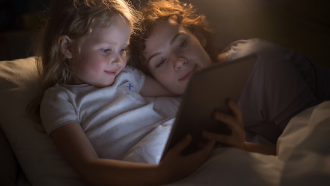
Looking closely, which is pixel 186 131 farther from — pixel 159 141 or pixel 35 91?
pixel 35 91

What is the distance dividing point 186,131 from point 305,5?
0.96 m

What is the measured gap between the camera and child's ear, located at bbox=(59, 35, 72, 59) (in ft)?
2.58

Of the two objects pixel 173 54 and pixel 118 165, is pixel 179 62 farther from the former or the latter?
pixel 118 165

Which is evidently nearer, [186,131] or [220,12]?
[186,131]

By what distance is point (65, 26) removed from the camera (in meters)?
0.79

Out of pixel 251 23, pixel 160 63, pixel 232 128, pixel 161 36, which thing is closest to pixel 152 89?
pixel 160 63

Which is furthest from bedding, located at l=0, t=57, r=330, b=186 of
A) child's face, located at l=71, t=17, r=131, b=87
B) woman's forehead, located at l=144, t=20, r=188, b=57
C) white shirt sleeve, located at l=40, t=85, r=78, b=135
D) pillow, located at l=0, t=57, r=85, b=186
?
woman's forehead, located at l=144, t=20, r=188, b=57

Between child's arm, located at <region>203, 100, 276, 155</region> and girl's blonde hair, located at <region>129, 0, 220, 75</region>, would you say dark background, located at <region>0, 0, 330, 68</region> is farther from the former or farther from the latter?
child's arm, located at <region>203, 100, 276, 155</region>

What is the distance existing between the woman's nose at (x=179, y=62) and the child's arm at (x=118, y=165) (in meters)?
0.43

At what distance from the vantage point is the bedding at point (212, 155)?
449 mm

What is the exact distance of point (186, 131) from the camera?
1.69 ft

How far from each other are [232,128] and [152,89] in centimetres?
48

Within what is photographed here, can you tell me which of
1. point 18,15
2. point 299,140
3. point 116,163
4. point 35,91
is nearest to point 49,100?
point 35,91

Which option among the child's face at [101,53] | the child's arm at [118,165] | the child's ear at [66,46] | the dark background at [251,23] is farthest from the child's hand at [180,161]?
the dark background at [251,23]
